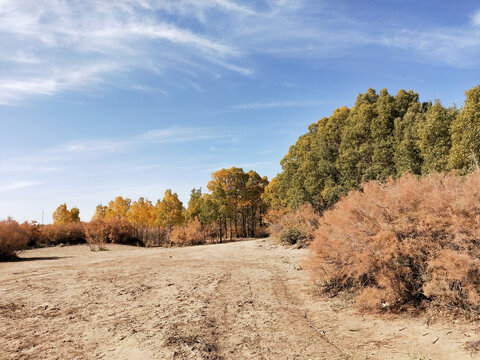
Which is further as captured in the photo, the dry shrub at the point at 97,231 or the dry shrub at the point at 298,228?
the dry shrub at the point at 97,231

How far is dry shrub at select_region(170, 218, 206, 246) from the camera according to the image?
3459 centimetres

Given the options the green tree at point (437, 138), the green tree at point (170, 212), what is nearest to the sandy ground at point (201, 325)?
the green tree at point (437, 138)

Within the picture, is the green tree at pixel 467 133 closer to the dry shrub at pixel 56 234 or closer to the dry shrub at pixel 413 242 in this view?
the dry shrub at pixel 413 242

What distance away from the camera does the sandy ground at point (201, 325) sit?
14.4 feet

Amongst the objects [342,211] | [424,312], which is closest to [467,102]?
[342,211]

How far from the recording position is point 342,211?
6926 millimetres

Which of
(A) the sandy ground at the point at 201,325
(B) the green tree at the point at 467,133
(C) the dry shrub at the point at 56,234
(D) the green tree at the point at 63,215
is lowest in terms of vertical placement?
(A) the sandy ground at the point at 201,325

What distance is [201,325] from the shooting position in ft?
17.9

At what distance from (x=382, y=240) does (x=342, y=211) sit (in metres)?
1.28

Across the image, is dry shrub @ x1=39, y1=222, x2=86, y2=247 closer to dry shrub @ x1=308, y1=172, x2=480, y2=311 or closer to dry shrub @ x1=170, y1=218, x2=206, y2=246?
dry shrub @ x1=170, y1=218, x2=206, y2=246

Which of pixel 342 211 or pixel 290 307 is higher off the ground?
pixel 342 211

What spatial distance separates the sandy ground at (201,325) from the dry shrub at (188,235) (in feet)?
84.9

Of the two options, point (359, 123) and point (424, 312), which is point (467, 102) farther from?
point (424, 312)

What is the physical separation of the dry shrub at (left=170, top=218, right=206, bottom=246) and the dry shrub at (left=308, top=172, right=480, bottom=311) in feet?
95.9
